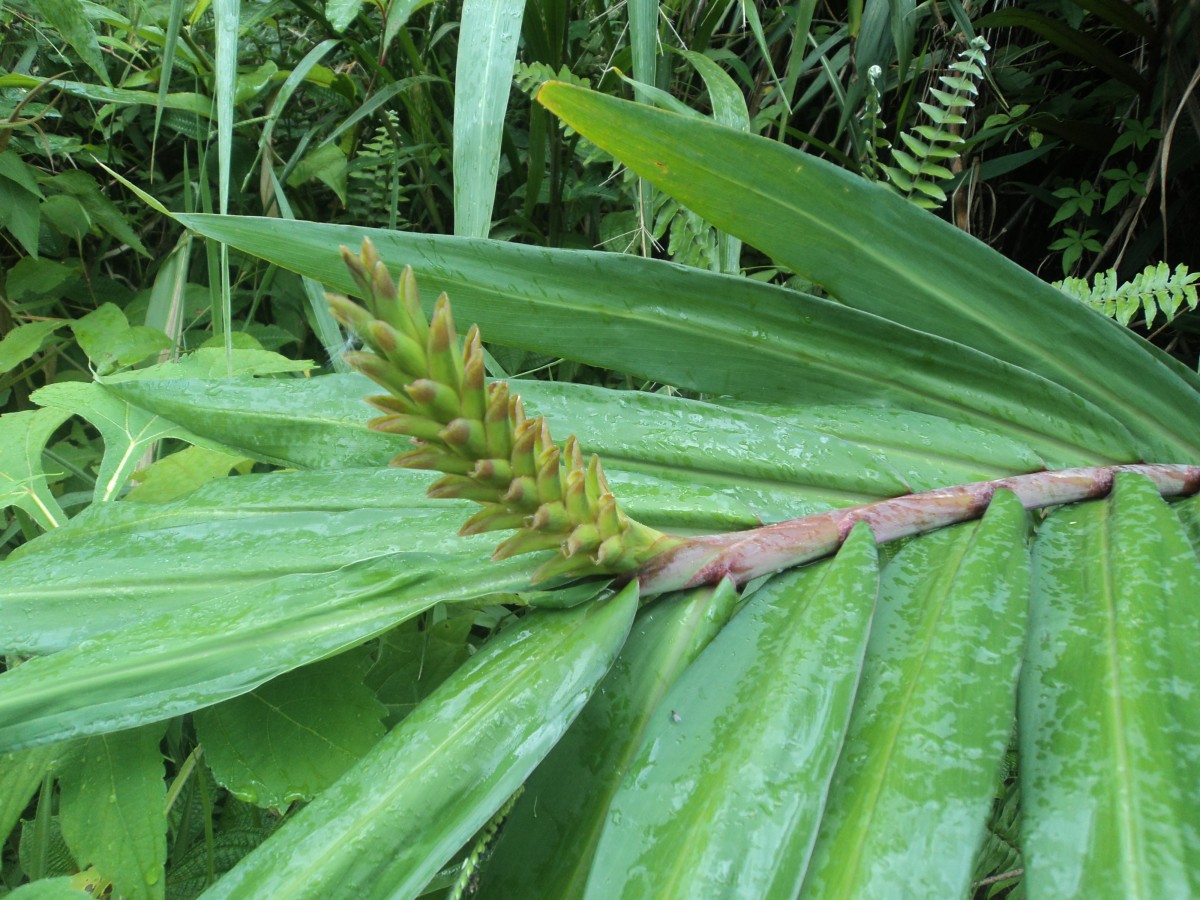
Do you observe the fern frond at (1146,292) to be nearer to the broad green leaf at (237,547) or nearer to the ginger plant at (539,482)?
the ginger plant at (539,482)

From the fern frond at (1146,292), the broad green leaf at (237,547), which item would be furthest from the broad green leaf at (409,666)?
the fern frond at (1146,292)

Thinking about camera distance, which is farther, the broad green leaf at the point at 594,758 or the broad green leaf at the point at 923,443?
the broad green leaf at the point at 923,443

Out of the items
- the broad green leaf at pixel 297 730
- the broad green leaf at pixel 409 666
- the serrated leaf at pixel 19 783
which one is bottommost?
the serrated leaf at pixel 19 783

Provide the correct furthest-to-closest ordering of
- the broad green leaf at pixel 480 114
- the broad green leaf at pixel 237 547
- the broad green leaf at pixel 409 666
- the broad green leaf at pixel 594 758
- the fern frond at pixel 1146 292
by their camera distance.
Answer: the fern frond at pixel 1146 292, the broad green leaf at pixel 409 666, the broad green leaf at pixel 480 114, the broad green leaf at pixel 237 547, the broad green leaf at pixel 594 758

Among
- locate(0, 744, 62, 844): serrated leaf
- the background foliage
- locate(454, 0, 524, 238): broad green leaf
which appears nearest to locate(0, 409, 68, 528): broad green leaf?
the background foliage

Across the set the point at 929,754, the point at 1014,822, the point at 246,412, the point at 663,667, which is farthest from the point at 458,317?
the point at 1014,822

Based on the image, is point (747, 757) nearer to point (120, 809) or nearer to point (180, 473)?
point (120, 809)
